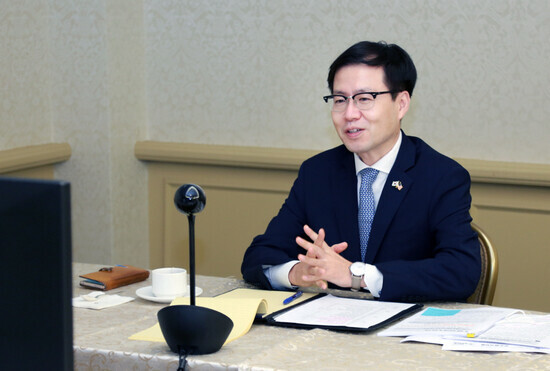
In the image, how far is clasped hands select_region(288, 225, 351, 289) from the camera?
1.99 meters

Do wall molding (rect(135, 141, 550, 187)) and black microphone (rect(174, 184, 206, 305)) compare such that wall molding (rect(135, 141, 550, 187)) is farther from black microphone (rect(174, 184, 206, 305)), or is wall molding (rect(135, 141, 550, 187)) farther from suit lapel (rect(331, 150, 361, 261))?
black microphone (rect(174, 184, 206, 305))

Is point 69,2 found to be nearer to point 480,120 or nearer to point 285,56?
point 285,56

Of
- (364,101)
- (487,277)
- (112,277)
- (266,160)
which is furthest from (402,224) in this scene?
(266,160)

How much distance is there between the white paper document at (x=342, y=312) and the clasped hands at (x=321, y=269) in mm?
77

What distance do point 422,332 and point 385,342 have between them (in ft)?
0.29

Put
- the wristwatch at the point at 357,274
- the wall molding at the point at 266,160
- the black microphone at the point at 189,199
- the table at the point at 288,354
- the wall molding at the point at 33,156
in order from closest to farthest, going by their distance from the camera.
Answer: the table at the point at 288,354 → the black microphone at the point at 189,199 → the wristwatch at the point at 357,274 → the wall molding at the point at 266,160 → the wall molding at the point at 33,156

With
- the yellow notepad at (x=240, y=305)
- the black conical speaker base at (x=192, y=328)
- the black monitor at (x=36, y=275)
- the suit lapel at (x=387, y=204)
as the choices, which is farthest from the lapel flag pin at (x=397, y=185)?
the black monitor at (x=36, y=275)

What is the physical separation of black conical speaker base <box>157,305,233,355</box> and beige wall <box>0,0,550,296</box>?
2.11 m

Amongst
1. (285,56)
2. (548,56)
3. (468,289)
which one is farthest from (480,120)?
(468,289)

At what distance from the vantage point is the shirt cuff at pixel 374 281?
1958 mm

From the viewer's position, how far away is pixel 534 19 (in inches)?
122

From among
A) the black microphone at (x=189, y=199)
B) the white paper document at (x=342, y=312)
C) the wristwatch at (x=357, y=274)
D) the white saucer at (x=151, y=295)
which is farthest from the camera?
the wristwatch at (x=357, y=274)

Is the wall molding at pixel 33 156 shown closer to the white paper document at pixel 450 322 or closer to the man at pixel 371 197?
the man at pixel 371 197

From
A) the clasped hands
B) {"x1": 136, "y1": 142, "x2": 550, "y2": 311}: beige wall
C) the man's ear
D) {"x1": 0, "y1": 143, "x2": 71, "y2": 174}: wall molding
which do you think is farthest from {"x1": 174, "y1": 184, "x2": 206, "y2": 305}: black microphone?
{"x1": 0, "y1": 143, "x2": 71, "y2": 174}: wall molding
